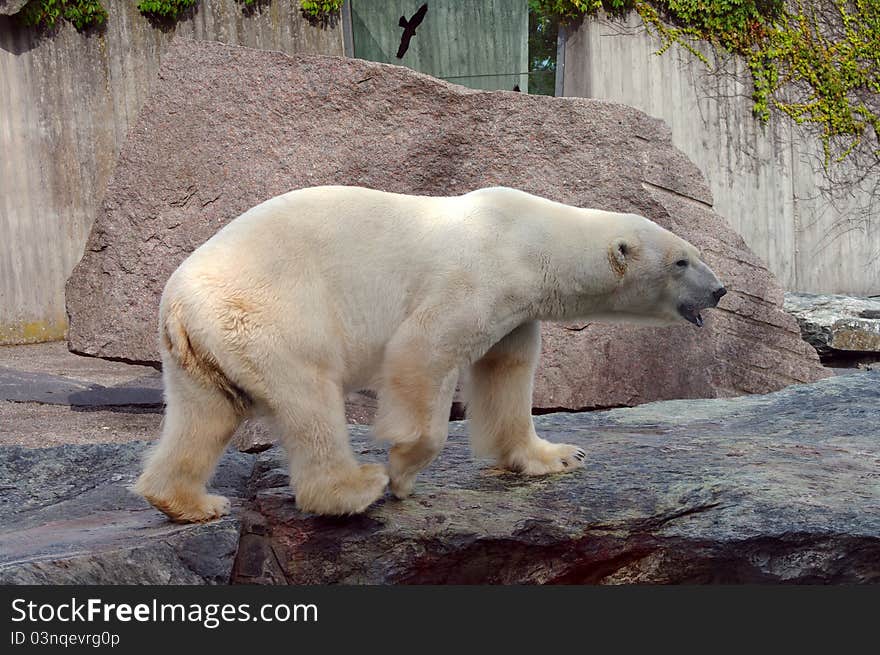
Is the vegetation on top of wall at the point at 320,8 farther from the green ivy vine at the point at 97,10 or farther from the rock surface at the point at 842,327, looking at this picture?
the rock surface at the point at 842,327

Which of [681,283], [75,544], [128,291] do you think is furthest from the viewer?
[128,291]

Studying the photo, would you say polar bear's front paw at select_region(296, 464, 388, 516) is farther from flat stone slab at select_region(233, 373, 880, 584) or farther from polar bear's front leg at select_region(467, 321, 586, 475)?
polar bear's front leg at select_region(467, 321, 586, 475)

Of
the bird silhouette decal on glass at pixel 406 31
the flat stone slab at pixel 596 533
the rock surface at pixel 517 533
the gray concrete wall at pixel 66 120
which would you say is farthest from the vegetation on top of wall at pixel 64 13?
the flat stone slab at pixel 596 533

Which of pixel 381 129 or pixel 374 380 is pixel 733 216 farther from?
pixel 374 380

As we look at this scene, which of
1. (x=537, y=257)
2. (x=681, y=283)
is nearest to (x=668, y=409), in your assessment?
(x=681, y=283)

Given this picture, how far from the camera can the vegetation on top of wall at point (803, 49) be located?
9.76 meters

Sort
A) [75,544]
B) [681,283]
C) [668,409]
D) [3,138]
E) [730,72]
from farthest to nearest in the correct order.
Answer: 1. [730,72]
2. [3,138]
3. [668,409]
4. [681,283]
5. [75,544]

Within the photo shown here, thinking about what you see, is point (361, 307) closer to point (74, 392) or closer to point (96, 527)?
point (96, 527)

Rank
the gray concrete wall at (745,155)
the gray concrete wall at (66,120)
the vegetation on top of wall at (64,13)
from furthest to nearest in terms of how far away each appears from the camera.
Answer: the gray concrete wall at (745,155), the gray concrete wall at (66,120), the vegetation on top of wall at (64,13)

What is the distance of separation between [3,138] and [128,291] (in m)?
4.05

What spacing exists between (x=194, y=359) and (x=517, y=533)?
1.08 metres

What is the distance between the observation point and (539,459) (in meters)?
3.39

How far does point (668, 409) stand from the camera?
462cm

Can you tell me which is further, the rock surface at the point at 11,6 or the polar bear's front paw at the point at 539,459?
the rock surface at the point at 11,6
